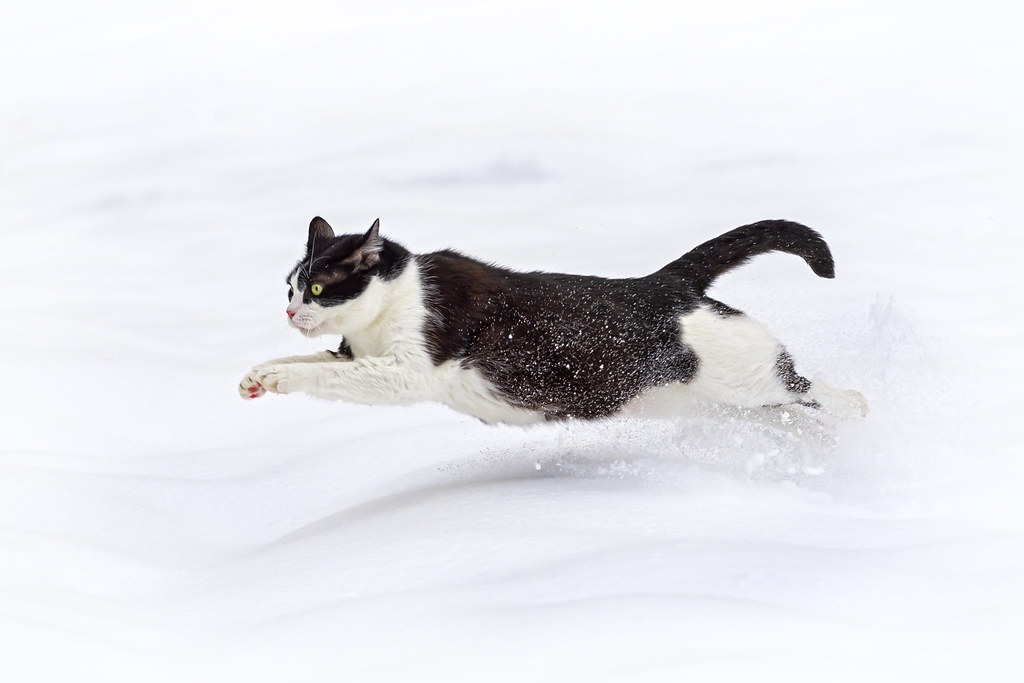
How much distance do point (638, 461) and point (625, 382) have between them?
0.42 meters

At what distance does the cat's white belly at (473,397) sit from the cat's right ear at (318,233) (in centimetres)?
83

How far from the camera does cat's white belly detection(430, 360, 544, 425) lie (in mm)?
4363

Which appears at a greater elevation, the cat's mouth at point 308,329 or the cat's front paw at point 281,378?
the cat's mouth at point 308,329

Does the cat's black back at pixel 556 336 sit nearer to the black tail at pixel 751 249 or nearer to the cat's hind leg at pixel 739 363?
the cat's hind leg at pixel 739 363

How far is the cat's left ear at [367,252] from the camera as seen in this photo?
14.4 ft

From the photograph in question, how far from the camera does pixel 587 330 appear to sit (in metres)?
4.48

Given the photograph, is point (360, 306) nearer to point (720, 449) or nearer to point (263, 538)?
point (263, 538)

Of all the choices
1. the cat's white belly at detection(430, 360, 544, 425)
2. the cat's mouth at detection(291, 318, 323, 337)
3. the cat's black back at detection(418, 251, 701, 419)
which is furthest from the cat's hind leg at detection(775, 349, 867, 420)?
the cat's mouth at detection(291, 318, 323, 337)

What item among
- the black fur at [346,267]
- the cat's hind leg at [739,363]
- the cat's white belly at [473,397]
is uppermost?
the black fur at [346,267]

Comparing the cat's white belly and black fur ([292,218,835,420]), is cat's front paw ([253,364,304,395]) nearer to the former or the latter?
black fur ([292,218,835,420])

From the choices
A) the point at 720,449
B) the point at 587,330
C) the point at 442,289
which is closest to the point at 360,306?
the point at 442,289

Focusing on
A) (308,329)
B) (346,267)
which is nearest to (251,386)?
(308,329)

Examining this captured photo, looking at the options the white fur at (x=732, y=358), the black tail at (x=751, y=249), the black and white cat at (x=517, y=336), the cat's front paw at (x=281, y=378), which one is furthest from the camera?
the black tail at (x=751, y=249)

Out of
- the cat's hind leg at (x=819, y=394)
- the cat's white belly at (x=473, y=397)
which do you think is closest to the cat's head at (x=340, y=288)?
the cat's white belly at (x=473, y=397)
